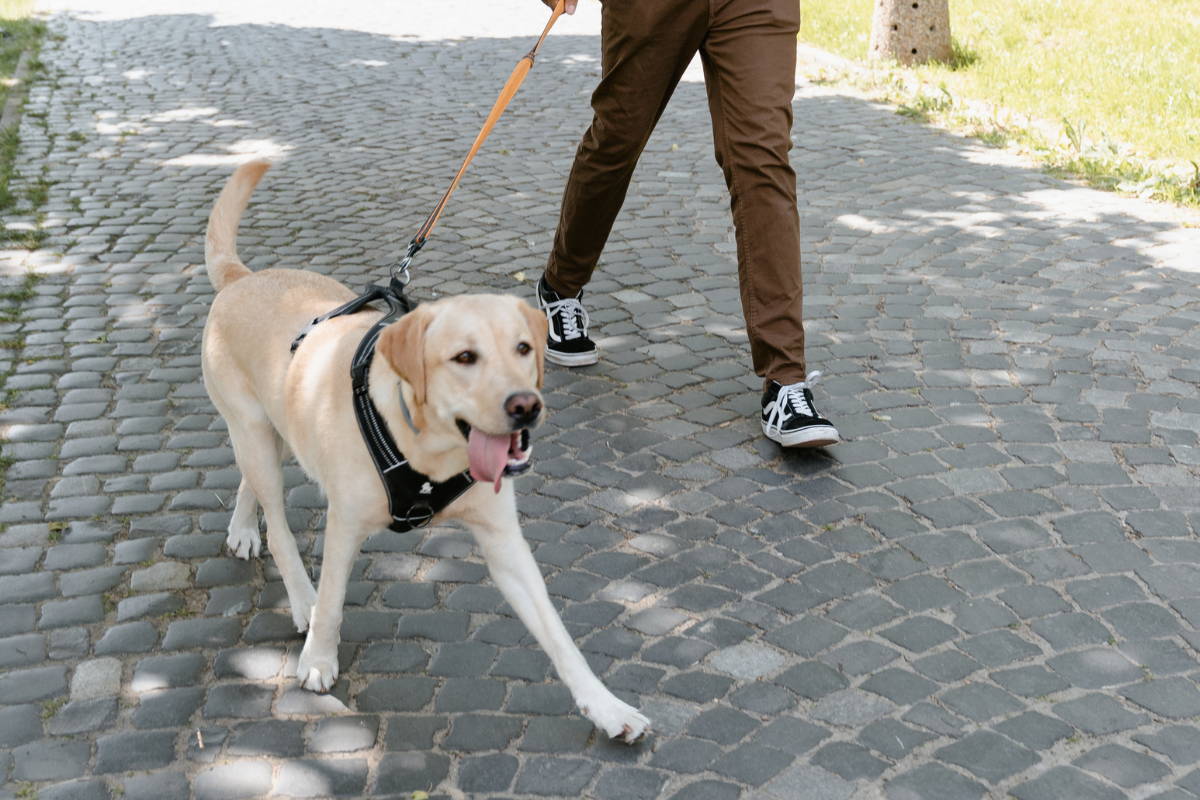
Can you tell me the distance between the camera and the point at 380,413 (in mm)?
3113

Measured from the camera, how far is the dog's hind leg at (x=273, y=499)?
3.68 m

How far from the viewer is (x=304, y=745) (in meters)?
3.17

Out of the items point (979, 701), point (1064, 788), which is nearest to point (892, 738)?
point (979, 701)

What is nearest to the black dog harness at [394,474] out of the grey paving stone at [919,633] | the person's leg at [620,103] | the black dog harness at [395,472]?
the black dog harness at [395,472]

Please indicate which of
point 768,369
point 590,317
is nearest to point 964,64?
point 590,317

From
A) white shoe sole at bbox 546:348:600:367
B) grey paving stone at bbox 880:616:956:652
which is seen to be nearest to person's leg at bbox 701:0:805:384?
white shoe sole at bbox 546:348:600:367

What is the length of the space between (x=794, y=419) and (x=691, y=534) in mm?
755

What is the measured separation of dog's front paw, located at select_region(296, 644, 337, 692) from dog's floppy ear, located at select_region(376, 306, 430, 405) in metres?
0.93

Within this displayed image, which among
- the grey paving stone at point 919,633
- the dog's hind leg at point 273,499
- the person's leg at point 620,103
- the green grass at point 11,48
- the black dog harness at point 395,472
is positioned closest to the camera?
the black dog harness at point 395,472

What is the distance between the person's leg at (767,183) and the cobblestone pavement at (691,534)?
203 mm

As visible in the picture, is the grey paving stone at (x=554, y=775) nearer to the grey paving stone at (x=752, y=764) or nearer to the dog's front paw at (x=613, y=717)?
the dog's front paw at (x=613, y=717)

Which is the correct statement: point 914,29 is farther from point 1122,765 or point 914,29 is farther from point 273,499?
point 1122,765

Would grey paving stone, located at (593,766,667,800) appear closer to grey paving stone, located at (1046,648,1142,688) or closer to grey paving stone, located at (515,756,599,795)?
grey paving stone, located at (515,756,599,795)

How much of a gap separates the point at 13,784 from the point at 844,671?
88.4 inches
